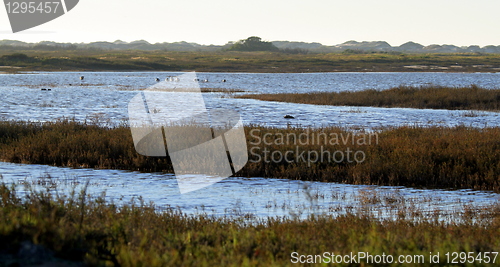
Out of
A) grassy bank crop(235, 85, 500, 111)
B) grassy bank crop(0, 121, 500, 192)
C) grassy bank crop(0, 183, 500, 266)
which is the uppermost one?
grassy bank crop(0, 183, 500, 266)

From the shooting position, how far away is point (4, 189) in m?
9.18

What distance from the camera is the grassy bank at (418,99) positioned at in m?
37.0

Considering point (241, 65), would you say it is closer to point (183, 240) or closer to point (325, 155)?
point (325, 155)

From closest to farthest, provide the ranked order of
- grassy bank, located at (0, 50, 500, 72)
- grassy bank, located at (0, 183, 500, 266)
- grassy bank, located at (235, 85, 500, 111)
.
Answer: grassy bank, located at (0, 183, 500, 266)
grassy bank, located at (235, 85, 500, 111)
grassy bank, located at (0, 50, 500, 72)

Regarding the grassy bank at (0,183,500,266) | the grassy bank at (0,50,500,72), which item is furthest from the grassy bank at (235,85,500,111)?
the grassy bank at (0,50,500,72)

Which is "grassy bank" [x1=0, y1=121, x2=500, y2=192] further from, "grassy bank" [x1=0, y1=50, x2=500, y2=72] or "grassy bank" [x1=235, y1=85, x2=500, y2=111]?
"grassy bank" [x1=0, y1=50, x2=500, y2=72]

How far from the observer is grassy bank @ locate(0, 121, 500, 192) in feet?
47.5

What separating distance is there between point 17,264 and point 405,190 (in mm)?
10275

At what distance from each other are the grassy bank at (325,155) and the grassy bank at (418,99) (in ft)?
62.1

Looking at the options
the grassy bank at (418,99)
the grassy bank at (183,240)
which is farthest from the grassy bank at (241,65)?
the grassy bank at (183,240)

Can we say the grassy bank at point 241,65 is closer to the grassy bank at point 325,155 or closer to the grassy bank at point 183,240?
the grassy bank at point 325,155

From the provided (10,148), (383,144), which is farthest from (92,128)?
(383,144)

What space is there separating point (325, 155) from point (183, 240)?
992 cm

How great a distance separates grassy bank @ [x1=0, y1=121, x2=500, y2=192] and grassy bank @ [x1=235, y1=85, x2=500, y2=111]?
18914 mm
